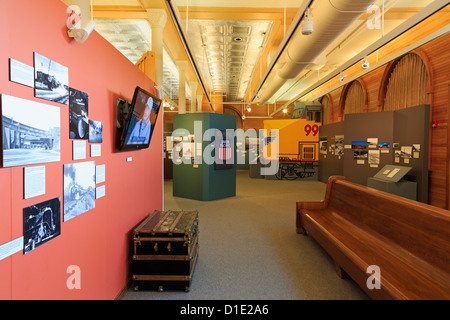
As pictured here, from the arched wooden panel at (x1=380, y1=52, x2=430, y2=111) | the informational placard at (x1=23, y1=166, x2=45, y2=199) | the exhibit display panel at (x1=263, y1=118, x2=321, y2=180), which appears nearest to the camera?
the informational placard at (x1=23, y1=166, x2=45, y2=199)

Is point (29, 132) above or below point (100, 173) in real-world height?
above

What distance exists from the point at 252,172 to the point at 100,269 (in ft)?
32.9

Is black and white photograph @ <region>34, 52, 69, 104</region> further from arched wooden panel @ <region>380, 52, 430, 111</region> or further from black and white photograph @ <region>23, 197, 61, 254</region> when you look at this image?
arched wooden panel @ <region>380, 52, 430, 111</region>

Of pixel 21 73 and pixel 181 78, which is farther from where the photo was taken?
pixel 181 78

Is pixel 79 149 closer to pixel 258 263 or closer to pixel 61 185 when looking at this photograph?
pixel 61 185

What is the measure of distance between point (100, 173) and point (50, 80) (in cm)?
91

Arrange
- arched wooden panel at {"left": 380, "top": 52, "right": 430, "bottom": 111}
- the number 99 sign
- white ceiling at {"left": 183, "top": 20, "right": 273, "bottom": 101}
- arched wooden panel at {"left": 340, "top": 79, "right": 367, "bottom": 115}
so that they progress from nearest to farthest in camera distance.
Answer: arched wooden panel at {"left": 380, "top": 52, "right": 430, "bottom": 111} < white ceiling at {"left": 183, "top": 20, "right": 273, "bottom": 101} < arched wooden panel at {"left": 340, "top": 79, "right": 367, "bottom": 115} < the number 99 sign

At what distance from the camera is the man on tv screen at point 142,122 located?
257 cm

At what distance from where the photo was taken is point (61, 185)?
5.41 ft

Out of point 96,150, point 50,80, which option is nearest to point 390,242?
point 96,150

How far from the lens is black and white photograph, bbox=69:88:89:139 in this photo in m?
1.74

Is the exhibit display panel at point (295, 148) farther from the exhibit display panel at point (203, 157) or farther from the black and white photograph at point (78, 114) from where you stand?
the black and white photograph at point (78, 114)

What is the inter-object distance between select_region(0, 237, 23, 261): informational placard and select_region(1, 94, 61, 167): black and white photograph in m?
0.39

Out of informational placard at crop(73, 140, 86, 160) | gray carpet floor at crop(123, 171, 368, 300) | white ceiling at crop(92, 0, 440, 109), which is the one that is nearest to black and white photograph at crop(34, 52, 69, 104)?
informational placard at crop(73, 140, 86, 160)
